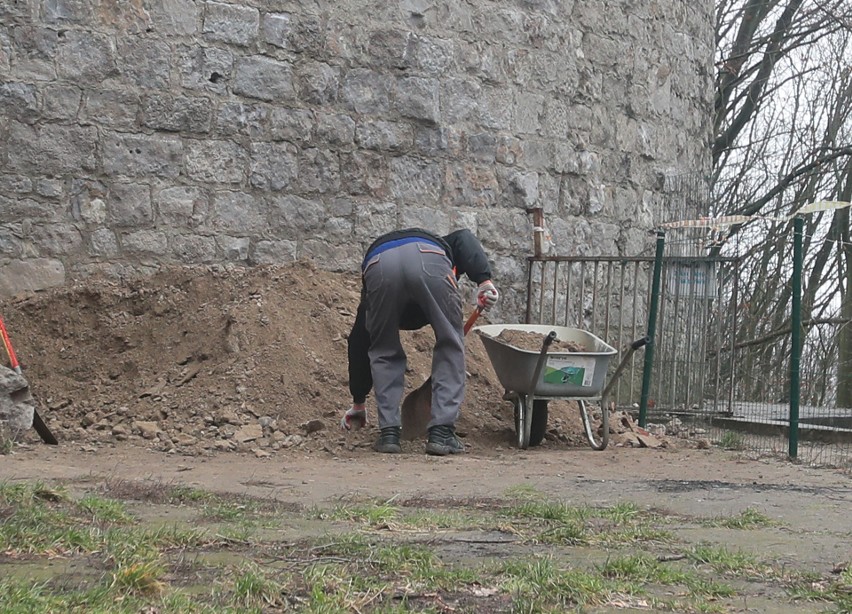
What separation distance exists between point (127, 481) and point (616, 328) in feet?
20.5

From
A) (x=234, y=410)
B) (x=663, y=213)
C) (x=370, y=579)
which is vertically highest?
(x=663, y=213)

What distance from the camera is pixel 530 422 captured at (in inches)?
298

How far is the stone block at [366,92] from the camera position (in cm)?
933

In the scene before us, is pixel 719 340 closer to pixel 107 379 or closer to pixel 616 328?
pixel 616 328

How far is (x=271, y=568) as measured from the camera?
340 centimetres

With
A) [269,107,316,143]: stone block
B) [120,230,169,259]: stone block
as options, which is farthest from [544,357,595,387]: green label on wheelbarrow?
[120,230,169,259]: stone block

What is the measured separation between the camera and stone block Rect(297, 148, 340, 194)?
916cm

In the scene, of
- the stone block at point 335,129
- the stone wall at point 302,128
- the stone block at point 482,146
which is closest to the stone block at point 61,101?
the stone wall at point 302,128

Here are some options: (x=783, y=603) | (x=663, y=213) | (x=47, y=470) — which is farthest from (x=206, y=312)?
(x=783, y=603)

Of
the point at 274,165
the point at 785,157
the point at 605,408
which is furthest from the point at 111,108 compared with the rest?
the point at 785,157

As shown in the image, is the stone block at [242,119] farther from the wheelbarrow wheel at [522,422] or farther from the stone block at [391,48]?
the wheelbarrow wheel at [522,422]

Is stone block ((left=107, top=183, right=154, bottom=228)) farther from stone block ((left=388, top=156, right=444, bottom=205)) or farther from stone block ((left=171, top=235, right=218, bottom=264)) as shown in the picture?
stone block ((left=388, top=156, right=444, bottom=205))

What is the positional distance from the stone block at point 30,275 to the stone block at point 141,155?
2.48 ft

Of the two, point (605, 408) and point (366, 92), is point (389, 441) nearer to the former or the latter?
point (605, 408)
